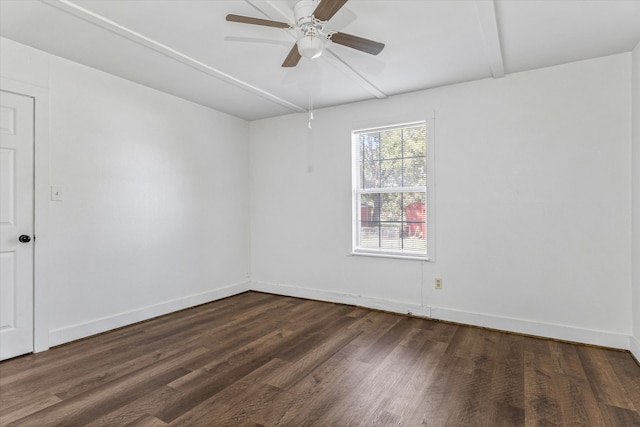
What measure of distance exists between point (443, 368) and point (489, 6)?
99.7 inches

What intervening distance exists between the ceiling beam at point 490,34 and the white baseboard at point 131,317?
4.04 meters

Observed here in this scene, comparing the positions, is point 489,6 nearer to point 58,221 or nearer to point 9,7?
point 9,7

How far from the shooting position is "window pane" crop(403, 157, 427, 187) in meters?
3.76

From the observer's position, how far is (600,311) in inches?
113

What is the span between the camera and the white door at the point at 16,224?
8.64 ft

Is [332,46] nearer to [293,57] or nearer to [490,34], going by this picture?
[293,57]

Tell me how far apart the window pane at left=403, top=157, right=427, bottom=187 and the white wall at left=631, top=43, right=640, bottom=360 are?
1.73 meters

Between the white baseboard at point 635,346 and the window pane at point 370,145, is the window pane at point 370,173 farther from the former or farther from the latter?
the white baseboard at point 635,346

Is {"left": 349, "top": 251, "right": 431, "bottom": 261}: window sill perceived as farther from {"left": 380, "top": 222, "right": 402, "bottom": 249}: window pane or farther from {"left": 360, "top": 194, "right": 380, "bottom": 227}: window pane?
{"left": 360, "top": 194, "right": 380, "bottom": 227}: window pane

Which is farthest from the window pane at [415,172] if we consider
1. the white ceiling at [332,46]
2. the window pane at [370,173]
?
the white ceiling at [332,46]

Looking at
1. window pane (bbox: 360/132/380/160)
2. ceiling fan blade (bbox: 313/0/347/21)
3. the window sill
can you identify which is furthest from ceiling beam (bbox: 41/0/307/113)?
the window sill

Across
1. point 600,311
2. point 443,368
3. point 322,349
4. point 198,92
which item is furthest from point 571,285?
point 198,92

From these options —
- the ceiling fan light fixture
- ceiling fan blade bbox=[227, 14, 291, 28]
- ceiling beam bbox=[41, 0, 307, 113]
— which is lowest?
the ceiling fan light fixture

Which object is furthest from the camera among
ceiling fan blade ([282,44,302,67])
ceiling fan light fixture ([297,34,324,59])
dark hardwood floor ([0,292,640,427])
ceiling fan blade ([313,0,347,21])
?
ceiling fan blade ([282,44,302,67])
